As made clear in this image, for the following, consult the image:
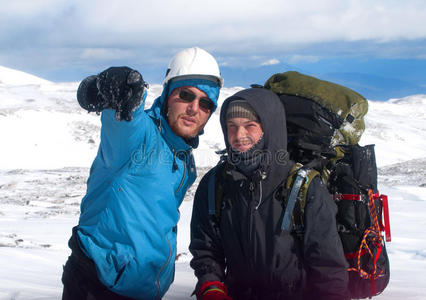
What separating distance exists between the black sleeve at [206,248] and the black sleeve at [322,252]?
2.11 feet

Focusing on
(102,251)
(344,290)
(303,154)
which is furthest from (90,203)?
(344,290)

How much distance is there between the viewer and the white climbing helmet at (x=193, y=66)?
3.28 metres

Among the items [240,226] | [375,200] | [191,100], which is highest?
[191,100]

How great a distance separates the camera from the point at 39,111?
28.2 m

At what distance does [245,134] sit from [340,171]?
0.78 metres

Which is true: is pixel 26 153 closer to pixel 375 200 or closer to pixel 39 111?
pixel 39 111

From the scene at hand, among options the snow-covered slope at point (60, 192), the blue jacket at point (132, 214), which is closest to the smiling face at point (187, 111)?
the blue jacket at point (132, 214)

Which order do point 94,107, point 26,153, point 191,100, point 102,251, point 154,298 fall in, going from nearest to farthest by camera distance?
point 94,107
point 102,251
point 154,298
point 191,100
point 26,153

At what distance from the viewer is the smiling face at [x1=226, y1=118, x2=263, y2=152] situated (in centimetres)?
282

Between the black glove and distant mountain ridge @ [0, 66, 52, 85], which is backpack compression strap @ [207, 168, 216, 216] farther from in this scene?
distant mountain ridge @ [0, 66, 52, 85]

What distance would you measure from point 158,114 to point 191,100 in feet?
0.99

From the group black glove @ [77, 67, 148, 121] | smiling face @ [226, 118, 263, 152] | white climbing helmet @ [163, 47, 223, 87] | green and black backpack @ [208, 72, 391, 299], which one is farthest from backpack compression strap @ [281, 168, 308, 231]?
white climbing helmet @ [163, 47, 223, 87]

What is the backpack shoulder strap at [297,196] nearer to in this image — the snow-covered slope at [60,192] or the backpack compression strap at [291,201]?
the backpack compression strap at [291,201]

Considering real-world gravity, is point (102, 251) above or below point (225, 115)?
below
